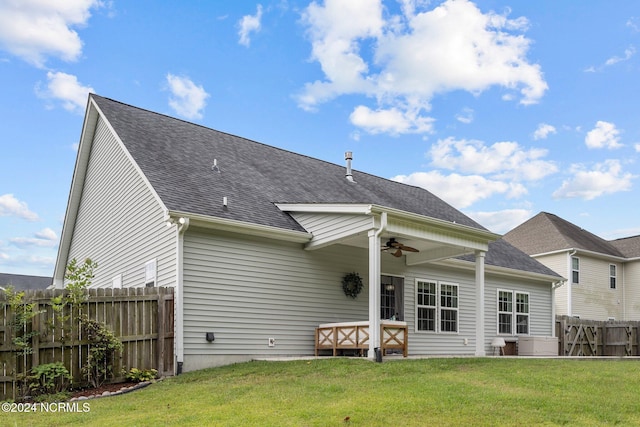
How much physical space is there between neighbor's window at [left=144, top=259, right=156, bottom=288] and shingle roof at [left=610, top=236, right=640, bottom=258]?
85.8 feet

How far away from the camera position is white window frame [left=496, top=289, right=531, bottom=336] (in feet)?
59.6

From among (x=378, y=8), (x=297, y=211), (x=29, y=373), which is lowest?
(x=29, y=373)

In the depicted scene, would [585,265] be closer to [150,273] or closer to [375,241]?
A: [375,241]

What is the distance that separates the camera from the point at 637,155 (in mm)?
23438

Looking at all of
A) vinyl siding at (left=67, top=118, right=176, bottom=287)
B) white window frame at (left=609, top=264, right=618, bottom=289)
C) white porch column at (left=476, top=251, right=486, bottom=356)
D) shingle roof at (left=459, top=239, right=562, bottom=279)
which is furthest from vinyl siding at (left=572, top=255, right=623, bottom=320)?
vinyl siding at (left=67, top=118, right=176, bottom=287)

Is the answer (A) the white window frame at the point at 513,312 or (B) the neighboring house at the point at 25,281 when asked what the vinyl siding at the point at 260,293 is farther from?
(B) the neighboring house at the point at 25,281

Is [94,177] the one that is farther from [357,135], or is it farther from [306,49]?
[357,135]

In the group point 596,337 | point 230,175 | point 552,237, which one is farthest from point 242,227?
point 552,237

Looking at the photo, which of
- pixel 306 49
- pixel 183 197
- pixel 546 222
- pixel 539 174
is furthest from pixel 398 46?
pixel 546 222

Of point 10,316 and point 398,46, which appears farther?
point 398,46

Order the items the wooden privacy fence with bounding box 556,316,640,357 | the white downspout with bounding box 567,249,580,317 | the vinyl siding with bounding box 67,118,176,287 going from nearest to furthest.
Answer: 1. the vinyl siding with bounding box 67,118,176,287
2. the wooden privacy fence with bounding box 556,316,640,357
3. the white downspout with bounding box 567,249,580,317

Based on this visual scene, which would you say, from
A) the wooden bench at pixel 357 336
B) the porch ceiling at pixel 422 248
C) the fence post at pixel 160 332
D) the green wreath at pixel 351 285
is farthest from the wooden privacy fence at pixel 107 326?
the green wreath at pixel 351 285

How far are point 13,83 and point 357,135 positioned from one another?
1121 cm

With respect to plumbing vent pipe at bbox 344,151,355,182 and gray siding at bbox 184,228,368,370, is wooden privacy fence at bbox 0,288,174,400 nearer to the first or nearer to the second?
gray siding at bbox 184,228,368,370
